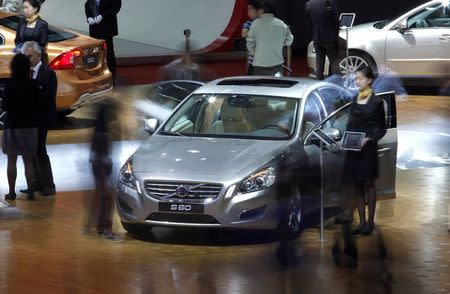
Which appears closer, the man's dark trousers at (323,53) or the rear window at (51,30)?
the rear window at (51,30)

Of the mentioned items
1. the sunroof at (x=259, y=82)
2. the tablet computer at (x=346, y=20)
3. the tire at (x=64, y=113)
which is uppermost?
the sunroof at (x=259, y=82)

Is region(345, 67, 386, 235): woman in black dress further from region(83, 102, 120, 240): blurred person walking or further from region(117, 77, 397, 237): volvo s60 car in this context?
region(83, 102, 120, 240): blurred person walking

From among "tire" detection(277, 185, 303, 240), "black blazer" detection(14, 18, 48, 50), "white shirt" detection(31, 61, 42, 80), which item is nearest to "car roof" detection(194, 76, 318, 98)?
"tire" detection(277, 185, 303, 240)

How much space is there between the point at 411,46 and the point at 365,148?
34.5 feet

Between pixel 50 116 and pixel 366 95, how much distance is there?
3923 millimetres

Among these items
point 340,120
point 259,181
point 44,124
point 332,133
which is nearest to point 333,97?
point 340,120

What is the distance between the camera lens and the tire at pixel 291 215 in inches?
472

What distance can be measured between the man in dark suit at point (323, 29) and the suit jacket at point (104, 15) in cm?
344

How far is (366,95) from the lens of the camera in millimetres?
12297

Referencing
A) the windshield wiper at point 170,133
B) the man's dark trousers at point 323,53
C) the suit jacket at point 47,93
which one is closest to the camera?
the windshield wiper at point 170,133

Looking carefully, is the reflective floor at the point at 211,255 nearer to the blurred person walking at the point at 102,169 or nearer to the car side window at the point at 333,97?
the blurred person walking at the point at 102,169

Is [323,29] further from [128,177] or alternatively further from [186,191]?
[186,191]

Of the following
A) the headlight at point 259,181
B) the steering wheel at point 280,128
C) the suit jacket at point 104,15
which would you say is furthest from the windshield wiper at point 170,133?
the suit jacket at point 104,15

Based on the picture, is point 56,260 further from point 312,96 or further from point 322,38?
point 322,38
